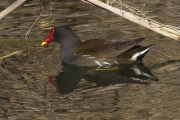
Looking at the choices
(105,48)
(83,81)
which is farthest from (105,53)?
(83,81)

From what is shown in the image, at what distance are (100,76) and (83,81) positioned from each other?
0.38 metres

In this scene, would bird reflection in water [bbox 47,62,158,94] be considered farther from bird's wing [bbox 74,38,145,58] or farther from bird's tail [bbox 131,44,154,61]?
bird's wing [bbox 74,38,145,58]

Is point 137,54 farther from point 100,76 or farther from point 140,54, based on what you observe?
point 100,76

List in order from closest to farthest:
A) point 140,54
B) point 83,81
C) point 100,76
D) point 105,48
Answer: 1. point 83,81
2. point 100,76
3. point 140,54
4. point 105,48

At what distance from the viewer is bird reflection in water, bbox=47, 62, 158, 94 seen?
26.7 feet

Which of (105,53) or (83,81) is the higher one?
(105,53)

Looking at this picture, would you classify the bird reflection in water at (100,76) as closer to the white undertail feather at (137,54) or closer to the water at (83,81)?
the water at (83,81)

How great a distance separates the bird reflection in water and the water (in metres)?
0.02

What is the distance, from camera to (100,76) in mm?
8539

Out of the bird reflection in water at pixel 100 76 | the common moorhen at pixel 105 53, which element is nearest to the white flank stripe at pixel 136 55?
the common moorhen at pixel 105 53

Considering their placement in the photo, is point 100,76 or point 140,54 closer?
point 100,76

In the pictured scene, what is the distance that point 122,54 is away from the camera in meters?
9.02

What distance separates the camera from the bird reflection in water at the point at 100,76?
812 centimetres

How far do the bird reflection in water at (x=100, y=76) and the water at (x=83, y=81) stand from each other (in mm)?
16
